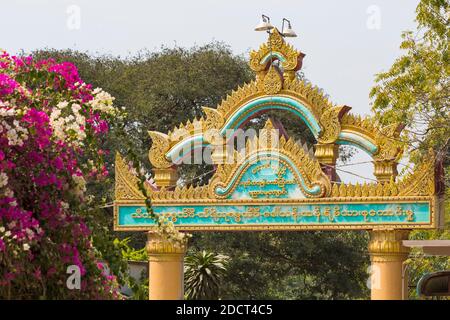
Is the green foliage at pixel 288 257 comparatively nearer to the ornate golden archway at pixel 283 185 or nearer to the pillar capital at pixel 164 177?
the pillar capital at pixel 164 177

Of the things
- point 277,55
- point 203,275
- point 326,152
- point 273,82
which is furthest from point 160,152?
point 203,275

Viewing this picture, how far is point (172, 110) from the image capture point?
88.7ft

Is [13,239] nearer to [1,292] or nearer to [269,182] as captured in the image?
[1,292]

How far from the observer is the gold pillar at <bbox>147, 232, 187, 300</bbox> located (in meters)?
15.9

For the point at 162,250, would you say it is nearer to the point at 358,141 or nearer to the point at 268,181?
the point at 268,181

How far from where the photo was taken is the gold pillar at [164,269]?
52.1ft

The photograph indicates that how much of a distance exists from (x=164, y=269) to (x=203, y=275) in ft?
15.3

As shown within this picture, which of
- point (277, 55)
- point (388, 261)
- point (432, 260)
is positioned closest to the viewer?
point (388, 261)

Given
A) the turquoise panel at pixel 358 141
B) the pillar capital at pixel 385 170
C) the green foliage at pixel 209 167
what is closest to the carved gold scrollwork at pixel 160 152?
the turquoise panel at pixel 358 141

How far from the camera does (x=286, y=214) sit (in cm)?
1523

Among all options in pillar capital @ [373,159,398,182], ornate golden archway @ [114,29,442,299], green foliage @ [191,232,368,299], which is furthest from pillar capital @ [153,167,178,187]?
green foliage @ [191,232,368,299]

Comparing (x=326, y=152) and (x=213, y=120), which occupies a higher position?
(x=213, y=120)

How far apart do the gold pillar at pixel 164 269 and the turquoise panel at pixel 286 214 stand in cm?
36

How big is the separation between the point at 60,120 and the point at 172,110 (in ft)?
69.5
